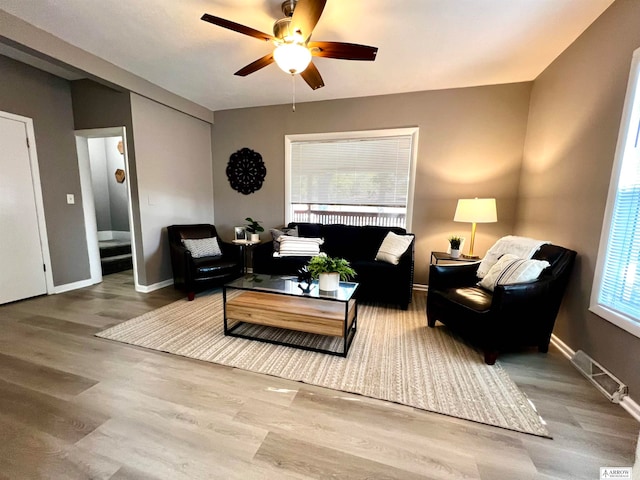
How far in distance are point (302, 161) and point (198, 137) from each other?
175 centimetres

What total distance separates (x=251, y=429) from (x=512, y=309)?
1938 millimetres

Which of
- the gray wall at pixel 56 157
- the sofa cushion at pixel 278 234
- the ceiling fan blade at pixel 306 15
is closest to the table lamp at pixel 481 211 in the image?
the sofa cushion at pixel 278 234

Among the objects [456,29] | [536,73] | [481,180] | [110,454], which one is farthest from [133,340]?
[536,73]

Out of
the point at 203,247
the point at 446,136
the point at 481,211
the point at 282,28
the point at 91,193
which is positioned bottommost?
the point at 203,247

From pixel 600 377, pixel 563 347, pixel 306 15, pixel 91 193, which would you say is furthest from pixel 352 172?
pixel 91 193

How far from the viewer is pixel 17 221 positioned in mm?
3037

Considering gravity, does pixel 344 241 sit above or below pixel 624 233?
below

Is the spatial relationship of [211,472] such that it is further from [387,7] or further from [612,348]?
[387,7]

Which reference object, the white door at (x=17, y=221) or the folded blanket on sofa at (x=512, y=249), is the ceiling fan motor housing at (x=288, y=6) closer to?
the folded blanket on sofa at (x=512, y=249)

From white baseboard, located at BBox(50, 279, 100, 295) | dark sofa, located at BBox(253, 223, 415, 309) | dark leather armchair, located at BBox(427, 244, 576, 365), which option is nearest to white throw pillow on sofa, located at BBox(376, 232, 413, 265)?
dark sofa, located at BBox(253, 223, 415, 309)

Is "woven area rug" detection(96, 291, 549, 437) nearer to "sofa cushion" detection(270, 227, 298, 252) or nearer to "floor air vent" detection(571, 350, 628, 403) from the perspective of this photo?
"floor air vent" detection(571, 350, 628, 403)

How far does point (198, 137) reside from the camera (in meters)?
4.22

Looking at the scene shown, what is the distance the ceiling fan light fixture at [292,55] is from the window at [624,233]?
2166 mm

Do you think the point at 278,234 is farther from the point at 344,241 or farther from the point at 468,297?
the point at 468,297
